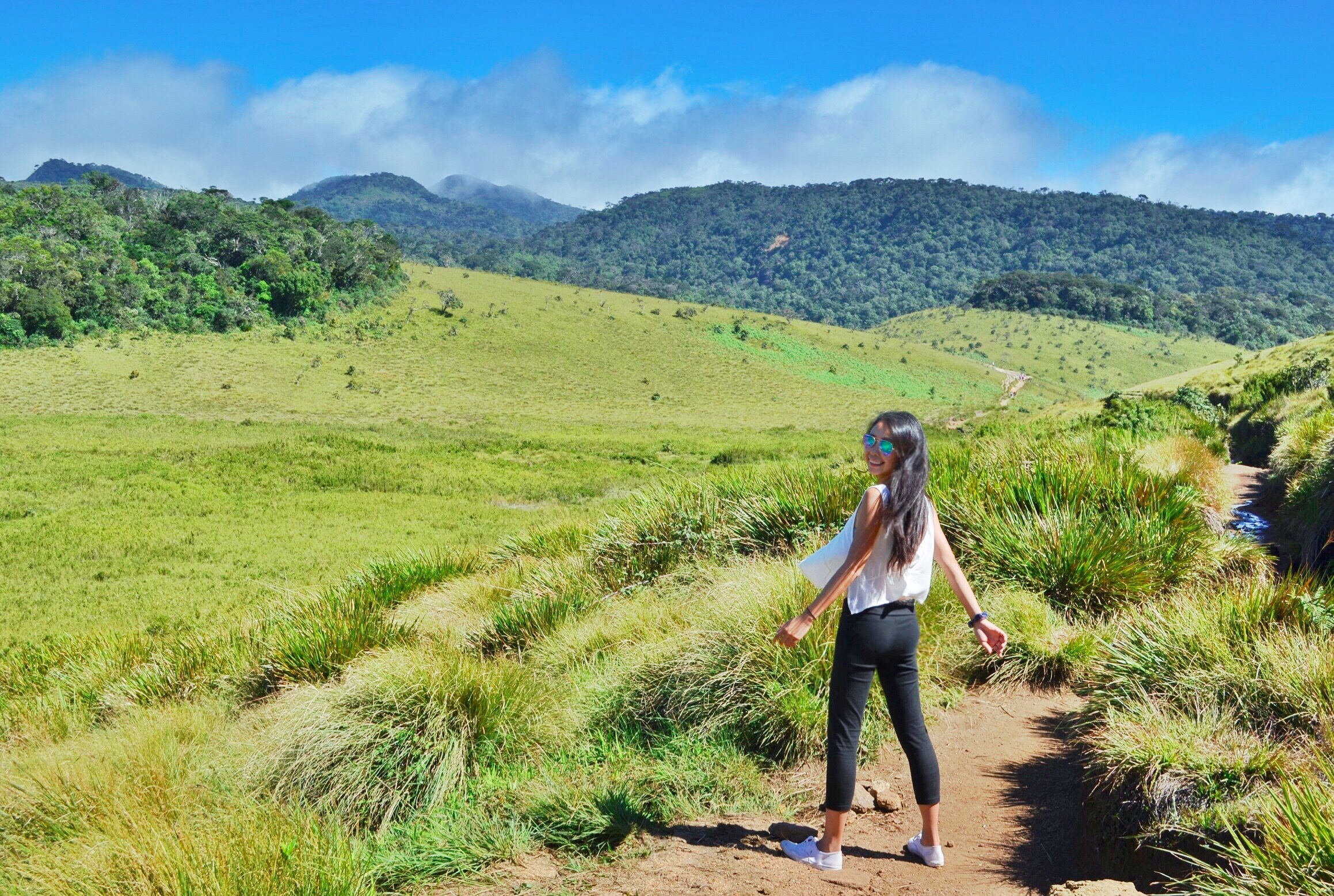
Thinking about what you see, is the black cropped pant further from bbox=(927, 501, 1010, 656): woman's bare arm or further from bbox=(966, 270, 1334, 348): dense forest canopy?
bbox=(966, 270, 1334, 348): dense forest canopy

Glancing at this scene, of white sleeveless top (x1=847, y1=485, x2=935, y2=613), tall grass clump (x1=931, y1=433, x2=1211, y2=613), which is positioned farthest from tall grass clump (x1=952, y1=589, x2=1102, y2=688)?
white sleeveless top (x1=847, y1=485, x2=935, y2=613)

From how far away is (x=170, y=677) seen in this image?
7.21m

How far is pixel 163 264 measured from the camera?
64.8 metres

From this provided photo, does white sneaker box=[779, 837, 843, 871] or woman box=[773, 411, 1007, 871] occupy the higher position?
woman box=[773, 411, 1007, 871]

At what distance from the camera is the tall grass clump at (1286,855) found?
8.75ft

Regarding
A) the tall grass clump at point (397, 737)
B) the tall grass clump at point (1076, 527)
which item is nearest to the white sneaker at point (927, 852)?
the tall grass clump at point (397, 737)

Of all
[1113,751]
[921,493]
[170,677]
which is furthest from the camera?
[170,677]

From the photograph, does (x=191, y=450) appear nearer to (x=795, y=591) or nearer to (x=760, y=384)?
(x=795, y=591)

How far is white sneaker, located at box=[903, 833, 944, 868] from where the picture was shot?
3.46 m

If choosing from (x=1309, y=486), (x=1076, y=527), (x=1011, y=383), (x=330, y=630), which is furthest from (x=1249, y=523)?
(x=1011, y=383)

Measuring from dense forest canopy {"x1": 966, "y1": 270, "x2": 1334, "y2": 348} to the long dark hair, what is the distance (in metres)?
125

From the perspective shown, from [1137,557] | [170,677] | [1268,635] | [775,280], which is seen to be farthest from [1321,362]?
[775,280]

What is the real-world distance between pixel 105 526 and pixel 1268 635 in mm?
23820

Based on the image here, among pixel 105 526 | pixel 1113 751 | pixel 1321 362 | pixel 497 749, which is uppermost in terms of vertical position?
pixel 1321 362
